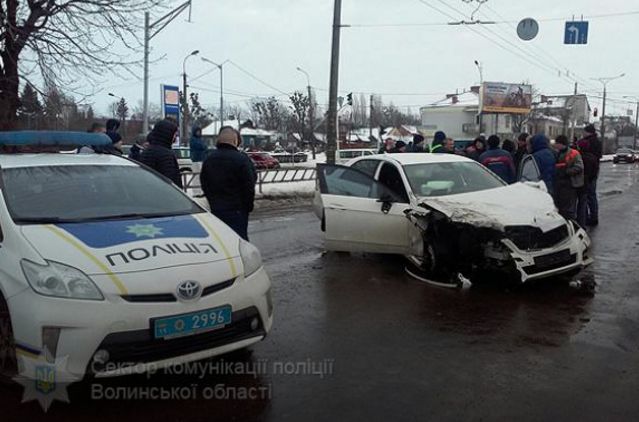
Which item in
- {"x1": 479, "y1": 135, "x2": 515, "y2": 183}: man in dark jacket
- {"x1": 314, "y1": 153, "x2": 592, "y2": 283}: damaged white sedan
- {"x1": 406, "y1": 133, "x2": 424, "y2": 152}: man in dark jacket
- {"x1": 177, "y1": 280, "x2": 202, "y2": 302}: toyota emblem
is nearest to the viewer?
{"x1": 177, "y1": 280, "x2": 202, "y2": 302}: toyota emblem

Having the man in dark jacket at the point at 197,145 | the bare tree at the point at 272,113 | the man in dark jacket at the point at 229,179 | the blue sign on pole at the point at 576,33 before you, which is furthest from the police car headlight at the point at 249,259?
the bare tree at the point at 272,113

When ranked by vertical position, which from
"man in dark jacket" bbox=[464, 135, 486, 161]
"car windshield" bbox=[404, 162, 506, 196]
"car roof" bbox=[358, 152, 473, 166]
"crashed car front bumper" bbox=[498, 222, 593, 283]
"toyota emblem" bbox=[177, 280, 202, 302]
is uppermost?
"man in dark jacket" bbox=[464, 135, 486, 161]

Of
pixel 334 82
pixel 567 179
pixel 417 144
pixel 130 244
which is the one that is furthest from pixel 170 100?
pixel 130 244

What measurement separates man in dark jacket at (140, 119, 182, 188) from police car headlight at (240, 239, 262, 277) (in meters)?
2.76

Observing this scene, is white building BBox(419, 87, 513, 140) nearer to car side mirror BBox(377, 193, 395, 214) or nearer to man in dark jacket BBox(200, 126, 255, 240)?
car side mirror BBox(377, 193, 395, 214)

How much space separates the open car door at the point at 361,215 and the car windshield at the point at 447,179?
43 centimetres

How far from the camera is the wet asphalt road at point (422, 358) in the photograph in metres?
3.46

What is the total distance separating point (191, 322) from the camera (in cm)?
344

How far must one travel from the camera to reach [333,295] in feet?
19.9

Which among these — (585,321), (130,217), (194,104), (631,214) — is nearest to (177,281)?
(130,217)

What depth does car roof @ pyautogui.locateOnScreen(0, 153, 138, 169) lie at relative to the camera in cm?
458

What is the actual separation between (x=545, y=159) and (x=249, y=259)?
629 cm

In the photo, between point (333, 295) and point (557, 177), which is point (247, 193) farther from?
point (557, 177)

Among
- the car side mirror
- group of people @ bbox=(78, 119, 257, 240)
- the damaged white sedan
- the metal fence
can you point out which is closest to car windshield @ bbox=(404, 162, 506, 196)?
the damaged white sedan
